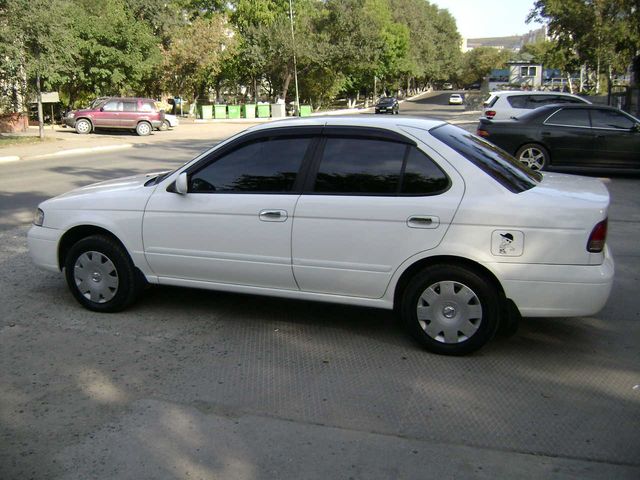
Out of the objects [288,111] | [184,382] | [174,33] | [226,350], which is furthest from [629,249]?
[288,111]

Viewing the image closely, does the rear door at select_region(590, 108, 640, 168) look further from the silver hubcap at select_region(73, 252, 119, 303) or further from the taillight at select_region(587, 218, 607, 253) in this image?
the silver hubcap at select_region(73, 252, 119, 303)

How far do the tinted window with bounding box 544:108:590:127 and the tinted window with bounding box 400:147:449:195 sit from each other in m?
9.58

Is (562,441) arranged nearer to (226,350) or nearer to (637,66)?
(226,350)

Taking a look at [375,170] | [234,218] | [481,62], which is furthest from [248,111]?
[481,62]

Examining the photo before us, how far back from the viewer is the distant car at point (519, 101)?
54.9ft

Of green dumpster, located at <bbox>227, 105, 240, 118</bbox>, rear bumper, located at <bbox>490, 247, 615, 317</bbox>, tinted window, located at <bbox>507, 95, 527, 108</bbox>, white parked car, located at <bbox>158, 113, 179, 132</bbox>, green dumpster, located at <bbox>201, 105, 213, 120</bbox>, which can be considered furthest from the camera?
green dumpster, located at <bbox>227, 105, 240, 118</bbox>

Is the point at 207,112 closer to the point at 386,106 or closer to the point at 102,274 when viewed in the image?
the point at 386,106

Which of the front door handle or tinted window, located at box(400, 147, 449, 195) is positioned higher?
tinted window, located at box(400, 147, 449, 195)

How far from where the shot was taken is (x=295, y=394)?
12.9 feet

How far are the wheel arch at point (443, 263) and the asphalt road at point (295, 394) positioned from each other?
1.63ft

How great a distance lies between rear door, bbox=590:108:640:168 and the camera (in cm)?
1277

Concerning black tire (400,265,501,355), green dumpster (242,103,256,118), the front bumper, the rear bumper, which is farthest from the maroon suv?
the rear bumper

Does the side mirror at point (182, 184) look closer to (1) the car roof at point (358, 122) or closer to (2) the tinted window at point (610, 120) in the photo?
(1) the car roof at point (358, 122)

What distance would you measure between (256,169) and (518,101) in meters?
14.0
